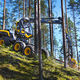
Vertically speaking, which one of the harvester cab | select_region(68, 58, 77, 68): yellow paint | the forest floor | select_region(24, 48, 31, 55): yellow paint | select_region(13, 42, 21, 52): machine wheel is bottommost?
select_region(68, 58, 77, 68): yellow paint

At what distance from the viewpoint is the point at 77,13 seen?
85.4 ft

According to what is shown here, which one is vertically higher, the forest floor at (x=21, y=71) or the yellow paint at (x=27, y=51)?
the yellow paint at (x=27, y=51)

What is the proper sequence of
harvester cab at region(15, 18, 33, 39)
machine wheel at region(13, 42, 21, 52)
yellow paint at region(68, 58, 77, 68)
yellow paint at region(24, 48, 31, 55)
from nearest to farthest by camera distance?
yellow paint at region(24, 48, 31, 55) → machine wheel at region(13, 42, 21, 52) → harvester cab at region(15, 18, 33, 39) → yellow paint at region(68, 58, 77, 68)

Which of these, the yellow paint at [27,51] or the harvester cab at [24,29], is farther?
the harvester cab at [24,29]

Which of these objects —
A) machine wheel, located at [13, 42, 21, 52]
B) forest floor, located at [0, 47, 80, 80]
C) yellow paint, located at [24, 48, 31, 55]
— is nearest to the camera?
forest floor, located at [0, 47, 80, 80]

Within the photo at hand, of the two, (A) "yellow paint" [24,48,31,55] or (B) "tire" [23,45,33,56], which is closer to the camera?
(B) "tire" [23,45,33,56]

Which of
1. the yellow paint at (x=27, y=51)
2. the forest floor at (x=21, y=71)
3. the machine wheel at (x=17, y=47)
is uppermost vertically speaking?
the machine wheel at (x=17, y=47)

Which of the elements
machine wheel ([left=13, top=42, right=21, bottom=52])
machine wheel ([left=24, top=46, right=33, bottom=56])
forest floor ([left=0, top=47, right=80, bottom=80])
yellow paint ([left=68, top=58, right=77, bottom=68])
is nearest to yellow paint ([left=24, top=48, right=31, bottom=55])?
machine wheel ([left=24, top=46, right=33, bottom=56])

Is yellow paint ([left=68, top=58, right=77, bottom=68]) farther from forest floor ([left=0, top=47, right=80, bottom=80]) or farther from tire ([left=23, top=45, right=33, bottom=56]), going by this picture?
tire ([left=23, top=45, right=33, bottom=56])

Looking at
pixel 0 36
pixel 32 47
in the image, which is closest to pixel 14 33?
pixel 0 36

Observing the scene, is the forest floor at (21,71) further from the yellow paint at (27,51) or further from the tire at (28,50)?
the yellow paint at (27,51)

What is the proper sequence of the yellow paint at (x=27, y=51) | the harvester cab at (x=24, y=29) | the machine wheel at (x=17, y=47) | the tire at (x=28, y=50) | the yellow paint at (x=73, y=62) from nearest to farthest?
the tire at (x=28, y=50) → the yellow paint at (x=27, y=51) → the machine wheel at (x=17, y=47) → the harvester cab at (x=24, y=29) → the yellow paint at (x=73, y=62)

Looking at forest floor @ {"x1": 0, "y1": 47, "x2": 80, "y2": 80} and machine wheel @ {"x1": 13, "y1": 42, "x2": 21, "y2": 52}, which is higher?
machine wheel @ {"x1": 13, "y1": 42, "x2": 21, "y2": 52}

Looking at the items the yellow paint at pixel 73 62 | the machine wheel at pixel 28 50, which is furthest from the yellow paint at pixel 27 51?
the yellow paint at pixel 73 62
